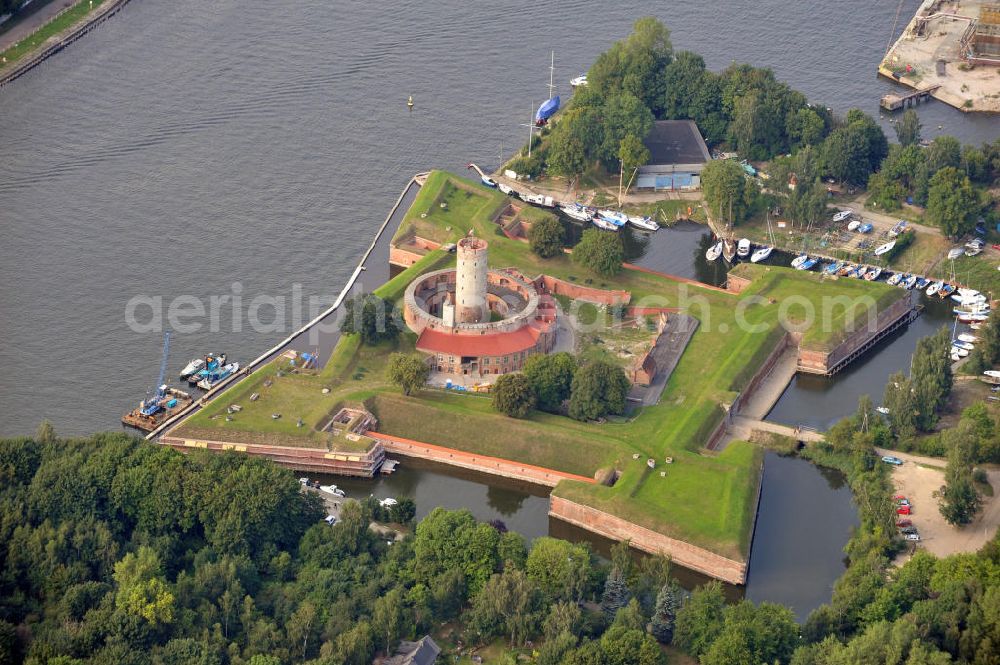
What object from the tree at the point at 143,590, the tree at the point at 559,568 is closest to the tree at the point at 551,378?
the tree at the point at 559,568

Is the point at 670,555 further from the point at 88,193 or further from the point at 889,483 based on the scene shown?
the point at 88,193

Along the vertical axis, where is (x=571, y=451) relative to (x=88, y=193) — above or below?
below

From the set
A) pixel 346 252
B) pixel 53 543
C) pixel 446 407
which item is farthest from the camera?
pixel 346 252

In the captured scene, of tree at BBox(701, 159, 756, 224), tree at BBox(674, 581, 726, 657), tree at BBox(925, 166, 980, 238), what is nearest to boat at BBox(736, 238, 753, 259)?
tree at BBox(701, 159, 756, 224)

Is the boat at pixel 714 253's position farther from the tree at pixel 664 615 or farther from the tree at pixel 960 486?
the tree at pixel 664 615

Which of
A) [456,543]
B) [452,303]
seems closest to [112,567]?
[456,543]

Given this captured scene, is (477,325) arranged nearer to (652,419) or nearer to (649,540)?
(652,419)
